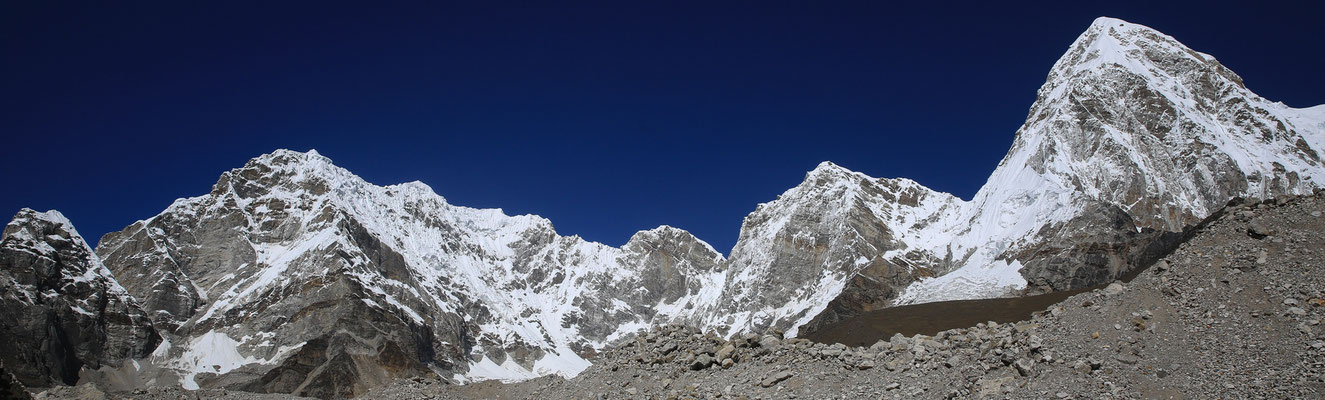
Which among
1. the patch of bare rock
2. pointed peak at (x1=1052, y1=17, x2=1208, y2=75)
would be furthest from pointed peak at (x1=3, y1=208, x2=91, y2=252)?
pointed peak at (x1=1052, y1=17, x2=1208, y2=75)

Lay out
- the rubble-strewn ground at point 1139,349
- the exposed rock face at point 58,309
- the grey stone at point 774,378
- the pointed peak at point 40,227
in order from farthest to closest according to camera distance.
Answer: the pointed peak at point 40,227 < the exposed rock face at point 58,309 < the grey stone at point 774,378 < the rubble-strewn ground at point 1139,349

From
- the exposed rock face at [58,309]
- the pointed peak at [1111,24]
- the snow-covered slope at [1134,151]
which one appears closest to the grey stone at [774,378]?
the snow-covered slope at [1134,151]

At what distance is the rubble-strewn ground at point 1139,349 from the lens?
18109 millimetres

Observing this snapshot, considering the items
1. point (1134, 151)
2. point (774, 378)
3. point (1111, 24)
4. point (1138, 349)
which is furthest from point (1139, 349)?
point (1111, 24)

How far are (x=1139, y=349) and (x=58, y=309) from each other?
612ft

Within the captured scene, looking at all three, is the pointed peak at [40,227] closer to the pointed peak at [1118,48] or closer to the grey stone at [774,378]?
the grey stone at [774,378]

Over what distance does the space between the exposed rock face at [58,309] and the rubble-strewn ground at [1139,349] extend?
137 meters

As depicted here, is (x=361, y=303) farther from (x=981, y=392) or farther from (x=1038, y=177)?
(x=981, y=392)

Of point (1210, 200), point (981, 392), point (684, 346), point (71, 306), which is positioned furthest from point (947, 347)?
point (71, 306)

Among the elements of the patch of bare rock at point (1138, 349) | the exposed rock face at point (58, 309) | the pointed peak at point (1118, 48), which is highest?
the pointed peak at point (1118, 48)

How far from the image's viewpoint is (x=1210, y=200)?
13275 cm

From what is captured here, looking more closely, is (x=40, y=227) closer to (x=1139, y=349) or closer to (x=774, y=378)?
(x=774, y=378)

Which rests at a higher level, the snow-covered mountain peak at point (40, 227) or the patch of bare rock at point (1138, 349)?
the snow-covered mountain peak at point (40, 227)

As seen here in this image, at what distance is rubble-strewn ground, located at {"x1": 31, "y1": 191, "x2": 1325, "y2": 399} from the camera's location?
1811 cm
